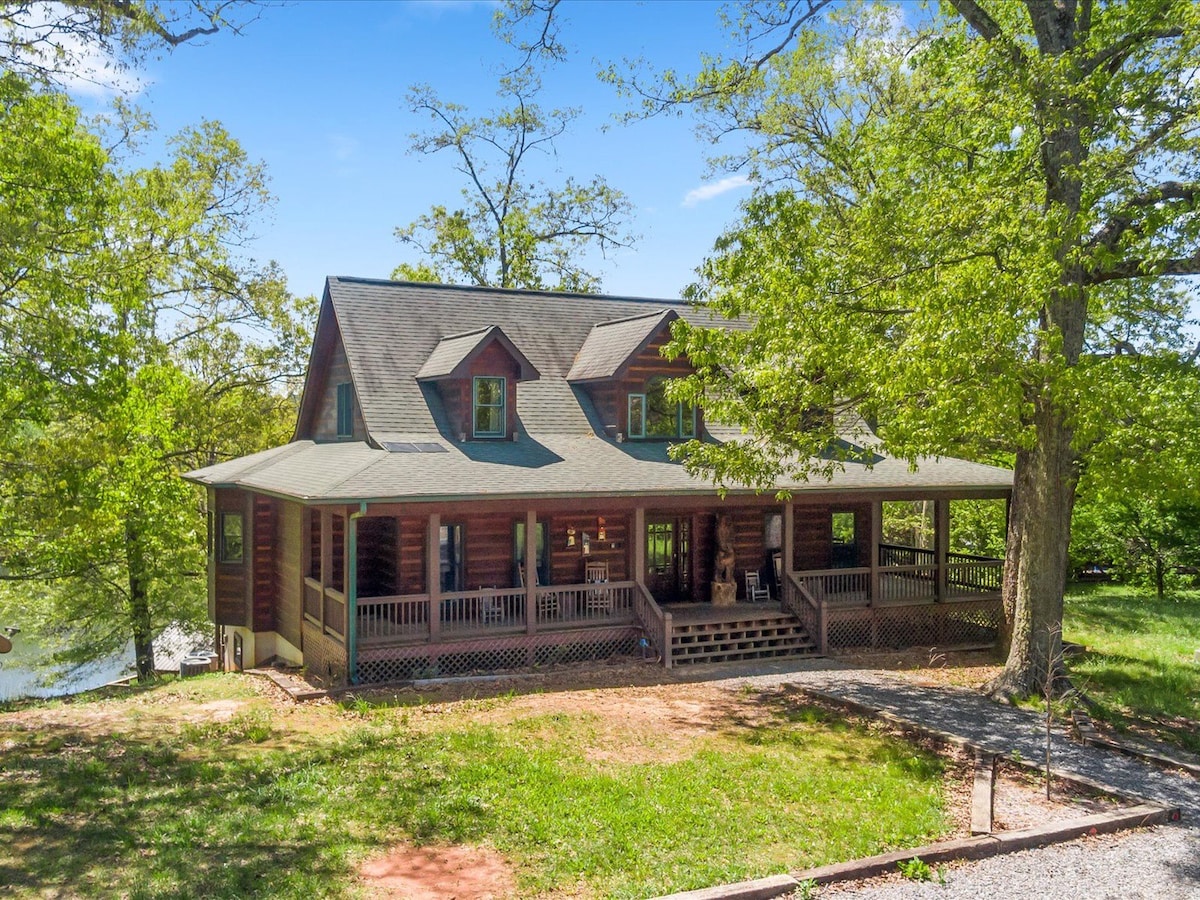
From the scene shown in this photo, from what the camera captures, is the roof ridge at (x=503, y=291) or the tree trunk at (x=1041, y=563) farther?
the roof ridge at (x=503, y=291)

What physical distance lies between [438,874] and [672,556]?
557 inches

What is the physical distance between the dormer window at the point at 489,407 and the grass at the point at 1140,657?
481 inches

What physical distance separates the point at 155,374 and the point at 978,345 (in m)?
18.4

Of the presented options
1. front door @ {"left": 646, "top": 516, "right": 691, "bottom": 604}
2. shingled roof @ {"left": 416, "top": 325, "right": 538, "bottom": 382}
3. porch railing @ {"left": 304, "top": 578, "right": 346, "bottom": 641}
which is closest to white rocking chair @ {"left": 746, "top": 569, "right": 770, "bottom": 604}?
front door @ {"left": 646, "top": 516, "right": 691, "bottom": 604}

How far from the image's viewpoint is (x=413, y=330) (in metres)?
22.6

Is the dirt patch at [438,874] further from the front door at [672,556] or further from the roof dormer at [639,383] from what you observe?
the roof dormer at [639,383]

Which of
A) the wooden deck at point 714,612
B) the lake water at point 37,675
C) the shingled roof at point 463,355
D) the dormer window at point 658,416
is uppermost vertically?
the shingled roof at point 463,355

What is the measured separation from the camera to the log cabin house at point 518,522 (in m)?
17.5

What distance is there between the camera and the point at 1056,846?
9.34 m

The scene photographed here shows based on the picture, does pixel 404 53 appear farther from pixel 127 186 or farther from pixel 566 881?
pixel 566 881

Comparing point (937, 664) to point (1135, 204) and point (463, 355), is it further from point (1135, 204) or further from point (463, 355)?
point (463, 355)

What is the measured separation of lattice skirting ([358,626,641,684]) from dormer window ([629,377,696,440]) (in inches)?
202

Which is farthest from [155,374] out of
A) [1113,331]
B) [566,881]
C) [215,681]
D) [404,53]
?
[1113,331]

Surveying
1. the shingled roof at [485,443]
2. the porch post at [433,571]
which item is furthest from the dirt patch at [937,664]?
the porch post at [433,571]
